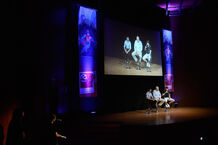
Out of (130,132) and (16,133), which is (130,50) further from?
(16,133)

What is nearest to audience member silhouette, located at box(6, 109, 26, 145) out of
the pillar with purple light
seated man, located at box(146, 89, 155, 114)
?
the pillar with purple light

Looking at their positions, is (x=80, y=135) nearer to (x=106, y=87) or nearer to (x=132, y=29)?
(x=106, y=87)

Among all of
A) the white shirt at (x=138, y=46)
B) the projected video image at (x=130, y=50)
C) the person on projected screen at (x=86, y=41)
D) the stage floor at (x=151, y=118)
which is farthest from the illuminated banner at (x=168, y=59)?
the person on projected screen at (x=86, y=41)

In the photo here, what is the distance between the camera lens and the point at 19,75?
16.2ft

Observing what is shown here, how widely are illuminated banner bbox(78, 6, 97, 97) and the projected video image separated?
0.62 metres

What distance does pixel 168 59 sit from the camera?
35.3 feet

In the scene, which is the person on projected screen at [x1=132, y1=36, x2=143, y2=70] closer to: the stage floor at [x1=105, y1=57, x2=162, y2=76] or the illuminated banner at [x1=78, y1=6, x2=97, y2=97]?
the stage floor at [x1=105, y1=57, x2=162, y2=76]

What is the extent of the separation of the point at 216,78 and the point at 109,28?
6.14 m

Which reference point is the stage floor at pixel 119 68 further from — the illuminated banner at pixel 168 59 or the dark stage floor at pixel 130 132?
the dark stage floor at pixel 130 132

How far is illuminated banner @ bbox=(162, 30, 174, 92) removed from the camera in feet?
34.6

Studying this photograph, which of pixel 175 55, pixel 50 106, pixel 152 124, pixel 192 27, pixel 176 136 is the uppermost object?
pixel 192 27

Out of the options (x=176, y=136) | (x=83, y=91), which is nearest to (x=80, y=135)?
(x=83, y=91)

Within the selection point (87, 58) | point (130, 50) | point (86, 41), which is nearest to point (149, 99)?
point (130, 50)

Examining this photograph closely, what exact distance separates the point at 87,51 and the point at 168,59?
523 centimetres
